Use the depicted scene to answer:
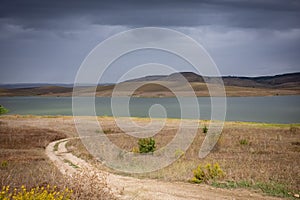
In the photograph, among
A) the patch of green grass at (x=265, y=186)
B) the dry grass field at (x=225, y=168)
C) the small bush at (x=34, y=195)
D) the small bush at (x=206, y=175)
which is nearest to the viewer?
the small bush at (x=34, y=195)

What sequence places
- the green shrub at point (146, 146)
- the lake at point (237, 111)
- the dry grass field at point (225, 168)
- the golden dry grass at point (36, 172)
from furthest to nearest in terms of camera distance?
the lake at point (237, 111), the green shrub at point (146, 146), the dry grass field at point (225, 168), the golden dry grass at point (36, 172)

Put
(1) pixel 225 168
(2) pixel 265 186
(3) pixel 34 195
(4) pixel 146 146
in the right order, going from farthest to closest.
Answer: (4) pixel 146 146 < (1) pixel 225 168 < (2) pixel 265 186 < (3) pixel 34 195

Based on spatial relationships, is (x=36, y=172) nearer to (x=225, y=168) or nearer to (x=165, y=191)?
(x=165, y=191)

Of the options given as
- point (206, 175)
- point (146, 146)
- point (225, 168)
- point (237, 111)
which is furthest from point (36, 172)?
point (237, 111)

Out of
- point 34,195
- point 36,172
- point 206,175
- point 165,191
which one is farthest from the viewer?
point 206,175

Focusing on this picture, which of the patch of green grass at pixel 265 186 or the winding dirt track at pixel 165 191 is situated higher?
the patch of green grass at pixel 265 186

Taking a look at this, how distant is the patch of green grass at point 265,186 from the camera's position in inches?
452

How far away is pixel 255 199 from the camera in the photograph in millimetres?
10742

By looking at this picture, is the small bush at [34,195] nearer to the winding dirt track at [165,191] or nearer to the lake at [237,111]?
the winding dirt track at [165,191]

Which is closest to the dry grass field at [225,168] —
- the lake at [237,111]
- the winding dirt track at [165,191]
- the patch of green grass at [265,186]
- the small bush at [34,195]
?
the patch of green grass at [265,186]

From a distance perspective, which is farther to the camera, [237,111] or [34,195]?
[237,111]

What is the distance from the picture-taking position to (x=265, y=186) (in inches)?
485

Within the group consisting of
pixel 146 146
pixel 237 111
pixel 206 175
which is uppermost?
pixel 237 111

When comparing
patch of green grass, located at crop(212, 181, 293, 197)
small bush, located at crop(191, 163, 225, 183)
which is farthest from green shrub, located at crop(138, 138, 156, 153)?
patch of green grass, located at crop(212, 181, 293, 197)
